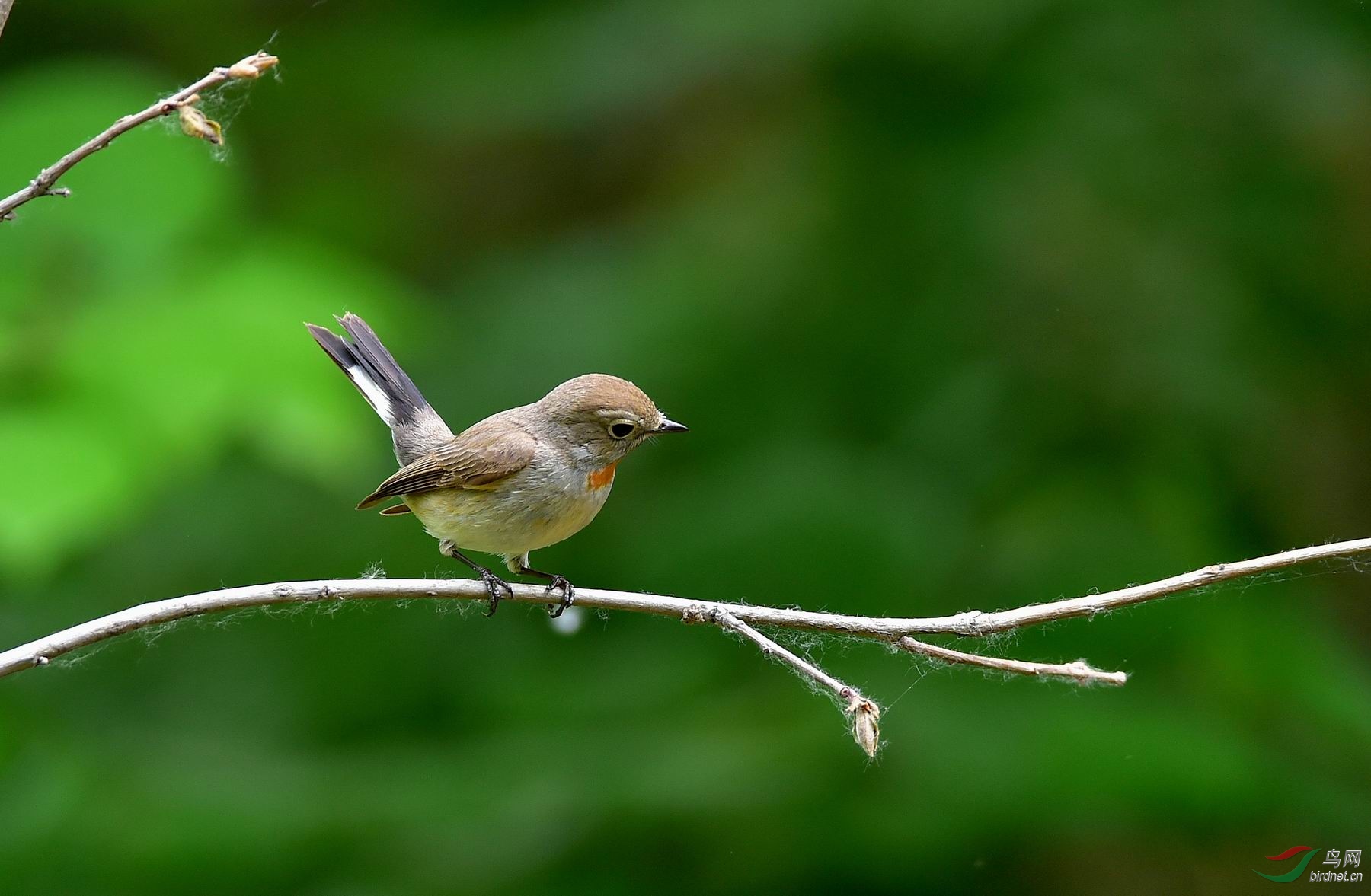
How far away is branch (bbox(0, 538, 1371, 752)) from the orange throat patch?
1.19m

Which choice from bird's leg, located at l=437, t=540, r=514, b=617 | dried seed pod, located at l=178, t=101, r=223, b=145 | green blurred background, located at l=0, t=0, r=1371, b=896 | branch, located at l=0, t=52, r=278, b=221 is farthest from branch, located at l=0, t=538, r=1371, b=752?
green blurred background, located at l=0, t=0, r=1371, b=896

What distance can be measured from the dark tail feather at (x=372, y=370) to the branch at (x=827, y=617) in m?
1.98

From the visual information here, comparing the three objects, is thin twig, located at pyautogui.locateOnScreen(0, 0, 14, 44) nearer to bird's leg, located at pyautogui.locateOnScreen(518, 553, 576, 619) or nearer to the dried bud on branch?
the dried bud on branch

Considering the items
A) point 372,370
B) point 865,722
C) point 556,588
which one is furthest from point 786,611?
point 372,370

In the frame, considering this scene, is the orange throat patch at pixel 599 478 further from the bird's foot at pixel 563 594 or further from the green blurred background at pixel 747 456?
the green blurred background at pixel 747 456

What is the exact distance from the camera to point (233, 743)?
5793 millimetres

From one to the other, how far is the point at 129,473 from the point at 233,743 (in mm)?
2197

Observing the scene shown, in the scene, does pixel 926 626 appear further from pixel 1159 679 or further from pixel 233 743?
pixel 233 743

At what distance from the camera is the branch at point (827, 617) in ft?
7.98

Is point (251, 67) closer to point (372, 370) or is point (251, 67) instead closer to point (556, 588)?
point (556, 588)

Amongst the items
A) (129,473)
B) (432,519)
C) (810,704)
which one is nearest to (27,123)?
(129,473)

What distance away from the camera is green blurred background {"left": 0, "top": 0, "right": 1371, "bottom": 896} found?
4.84 meters

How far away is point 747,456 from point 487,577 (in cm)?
210

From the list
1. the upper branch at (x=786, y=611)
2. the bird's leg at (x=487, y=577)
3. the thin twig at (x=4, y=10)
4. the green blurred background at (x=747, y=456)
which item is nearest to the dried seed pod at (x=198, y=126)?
the thin twig at (x=4, y=10)
